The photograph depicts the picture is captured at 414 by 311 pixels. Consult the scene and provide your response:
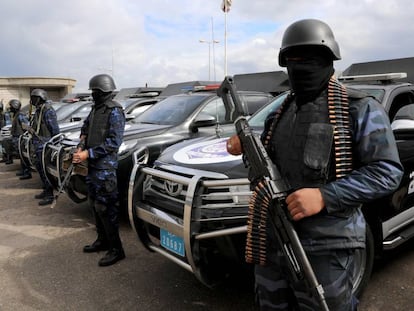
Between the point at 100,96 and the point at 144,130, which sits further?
the point at 144,130

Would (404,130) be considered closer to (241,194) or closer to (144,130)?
(241,194)

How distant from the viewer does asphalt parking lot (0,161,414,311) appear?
304 centimetres

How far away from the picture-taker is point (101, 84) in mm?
3893

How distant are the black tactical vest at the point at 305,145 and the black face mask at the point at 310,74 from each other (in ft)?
0.15

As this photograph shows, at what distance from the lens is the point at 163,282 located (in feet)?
11.2

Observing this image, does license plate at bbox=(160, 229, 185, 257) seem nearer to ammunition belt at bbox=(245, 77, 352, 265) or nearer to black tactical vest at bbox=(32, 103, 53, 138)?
ammunition belt at bbox=(245, 77, 352, 265)

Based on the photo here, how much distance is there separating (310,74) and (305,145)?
31 cm

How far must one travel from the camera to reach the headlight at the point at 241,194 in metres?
2.51

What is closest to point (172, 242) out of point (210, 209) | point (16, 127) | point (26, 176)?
point (210, 209)

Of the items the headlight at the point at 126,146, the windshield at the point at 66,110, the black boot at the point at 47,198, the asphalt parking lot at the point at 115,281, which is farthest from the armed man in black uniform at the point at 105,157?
the windshield at the point at 66,110

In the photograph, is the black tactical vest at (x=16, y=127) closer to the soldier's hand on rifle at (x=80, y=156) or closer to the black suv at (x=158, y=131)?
the black suv at (x=158, y=131)

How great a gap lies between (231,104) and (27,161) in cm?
699

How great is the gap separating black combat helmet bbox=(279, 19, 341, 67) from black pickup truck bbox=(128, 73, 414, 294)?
986mm

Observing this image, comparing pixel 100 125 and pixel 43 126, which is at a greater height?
pixel 100 125
